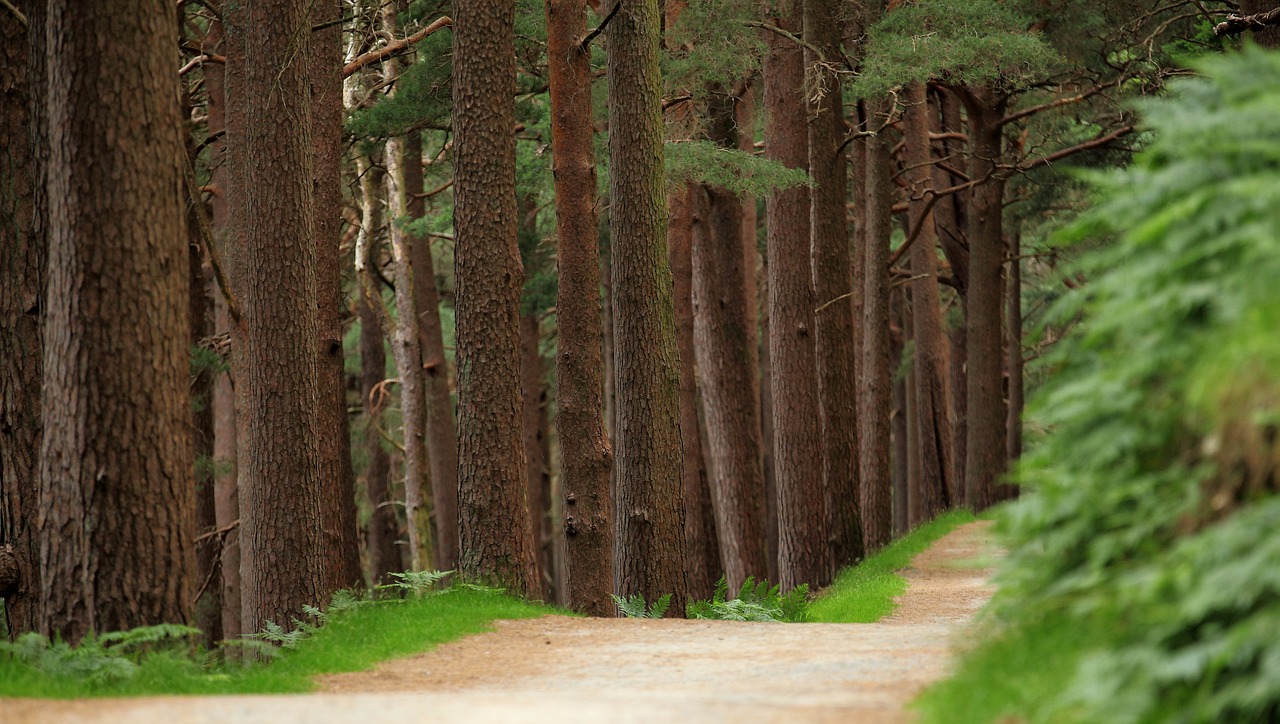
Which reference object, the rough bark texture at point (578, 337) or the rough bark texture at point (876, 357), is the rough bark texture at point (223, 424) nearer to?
the rough bark texture at point (578, 337)

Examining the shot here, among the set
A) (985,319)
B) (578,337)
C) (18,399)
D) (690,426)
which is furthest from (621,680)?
(985,319)

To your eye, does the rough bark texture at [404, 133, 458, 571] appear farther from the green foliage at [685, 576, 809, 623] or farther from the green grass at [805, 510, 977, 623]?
the green foliage at [685, 576, 809, 623]

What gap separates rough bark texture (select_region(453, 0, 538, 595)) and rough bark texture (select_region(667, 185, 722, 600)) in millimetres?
7188

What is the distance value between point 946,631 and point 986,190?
14.7 meters

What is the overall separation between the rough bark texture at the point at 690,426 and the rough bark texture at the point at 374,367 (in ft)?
20.2

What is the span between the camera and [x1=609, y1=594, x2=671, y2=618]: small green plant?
477 inches

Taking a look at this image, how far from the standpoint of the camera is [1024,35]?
1659 centimetres

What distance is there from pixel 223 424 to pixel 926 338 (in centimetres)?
1233

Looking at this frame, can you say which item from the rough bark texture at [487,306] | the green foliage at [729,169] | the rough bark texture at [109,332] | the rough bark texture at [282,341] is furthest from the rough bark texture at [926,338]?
the rough bark texture at [109,332]

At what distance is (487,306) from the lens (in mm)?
11570

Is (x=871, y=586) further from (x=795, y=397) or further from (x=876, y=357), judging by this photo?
(x=876, y=357)

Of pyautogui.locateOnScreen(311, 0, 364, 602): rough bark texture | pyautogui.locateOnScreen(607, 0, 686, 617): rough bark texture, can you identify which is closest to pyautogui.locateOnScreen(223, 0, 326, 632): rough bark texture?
pyautogui.locateOnScreen(311, 0, 364, 602): rough bark texture

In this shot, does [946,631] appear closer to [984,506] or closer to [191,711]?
[191,711]

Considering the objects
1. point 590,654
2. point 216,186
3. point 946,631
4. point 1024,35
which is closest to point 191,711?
point 590,654
